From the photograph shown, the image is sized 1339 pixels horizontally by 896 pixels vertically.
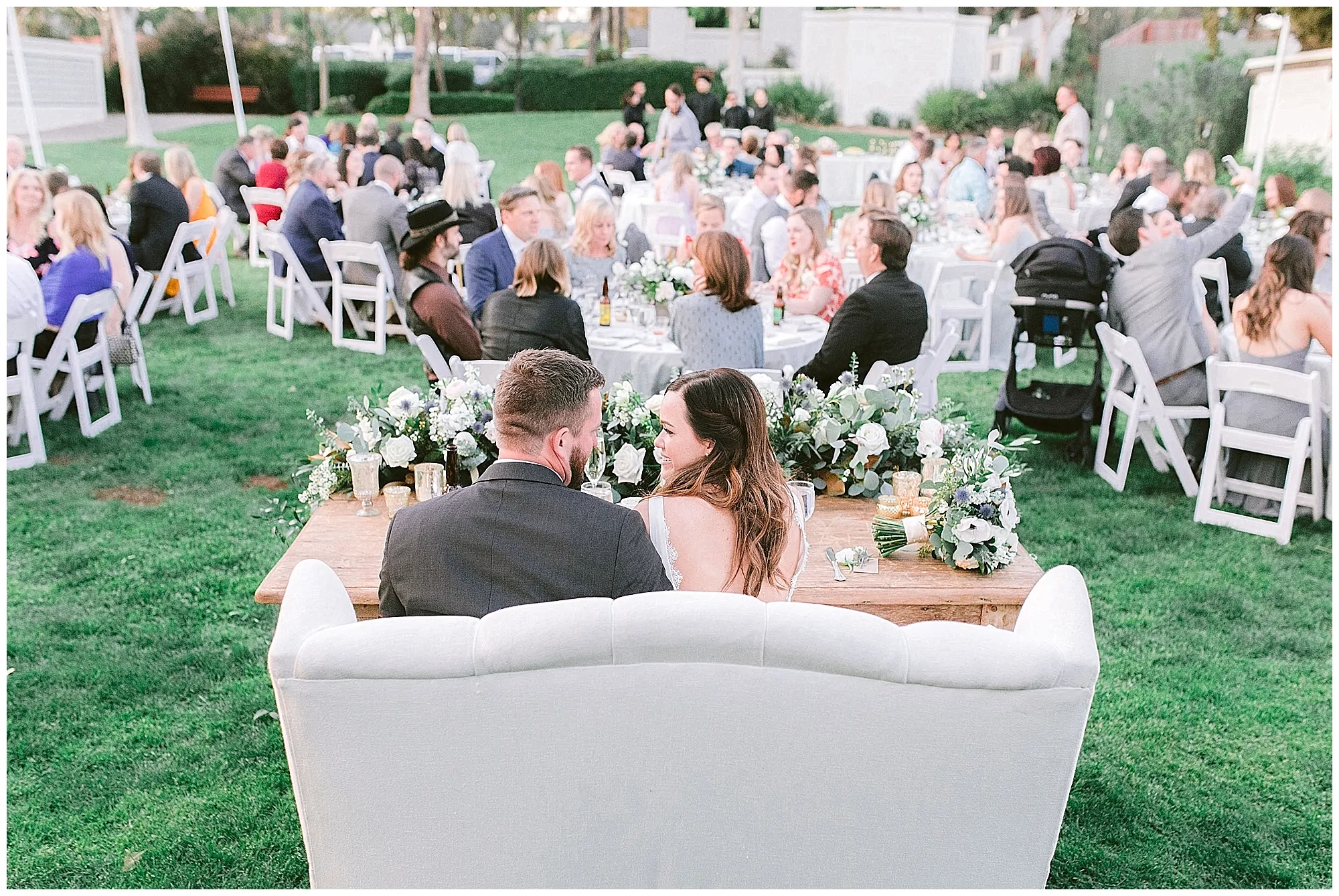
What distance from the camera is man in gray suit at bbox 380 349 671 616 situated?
212 cm

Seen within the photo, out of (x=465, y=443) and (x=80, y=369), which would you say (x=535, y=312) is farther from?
(x=80, y=369)

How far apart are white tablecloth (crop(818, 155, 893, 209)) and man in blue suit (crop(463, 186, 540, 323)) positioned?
1039cm

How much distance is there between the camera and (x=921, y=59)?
86.7ft

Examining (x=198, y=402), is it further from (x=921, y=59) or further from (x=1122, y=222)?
(x=921, y=59)

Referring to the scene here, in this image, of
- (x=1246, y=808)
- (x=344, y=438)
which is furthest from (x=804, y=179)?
(x=1246, y=808)

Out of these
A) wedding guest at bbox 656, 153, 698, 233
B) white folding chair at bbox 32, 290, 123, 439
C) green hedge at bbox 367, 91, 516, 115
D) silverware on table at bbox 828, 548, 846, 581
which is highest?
green hedge at bbox 367, 91, 516, 115

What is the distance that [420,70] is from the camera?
1065 inches

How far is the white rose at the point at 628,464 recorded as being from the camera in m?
3.20

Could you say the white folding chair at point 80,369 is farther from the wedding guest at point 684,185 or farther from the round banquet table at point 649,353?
the wedding guest at point 684,185

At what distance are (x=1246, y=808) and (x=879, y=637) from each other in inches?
75.4

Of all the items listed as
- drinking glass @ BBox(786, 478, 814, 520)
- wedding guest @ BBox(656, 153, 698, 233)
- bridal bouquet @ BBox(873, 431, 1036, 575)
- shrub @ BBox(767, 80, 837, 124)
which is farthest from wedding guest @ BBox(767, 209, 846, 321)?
shrub @ BBox(767, 80, 837, 124)

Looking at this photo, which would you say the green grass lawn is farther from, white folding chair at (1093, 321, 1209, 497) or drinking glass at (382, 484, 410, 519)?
drinking glass at (382, 484, 410, 519)

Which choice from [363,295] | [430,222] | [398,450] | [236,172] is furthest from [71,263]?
[236,172]

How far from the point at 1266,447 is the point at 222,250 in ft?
27.1
